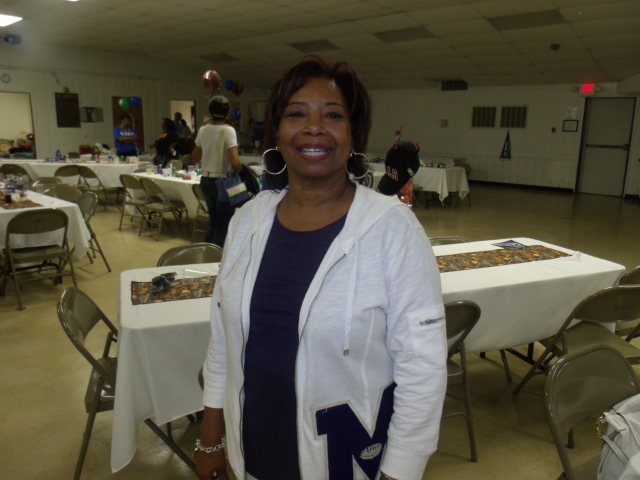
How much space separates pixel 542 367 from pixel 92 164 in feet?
25.8

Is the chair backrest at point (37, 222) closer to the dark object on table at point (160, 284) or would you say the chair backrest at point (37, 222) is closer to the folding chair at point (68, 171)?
the dark object on table at point (160, 284)

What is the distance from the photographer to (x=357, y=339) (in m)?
1.02

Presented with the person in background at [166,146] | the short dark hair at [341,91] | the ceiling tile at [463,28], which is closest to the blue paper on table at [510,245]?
the short dark hair at [341,91]

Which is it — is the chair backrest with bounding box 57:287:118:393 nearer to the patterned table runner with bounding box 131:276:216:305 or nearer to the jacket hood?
the patterned table runner with bounding box 131:276:216:305

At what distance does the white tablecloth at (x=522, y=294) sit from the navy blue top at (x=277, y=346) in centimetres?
143

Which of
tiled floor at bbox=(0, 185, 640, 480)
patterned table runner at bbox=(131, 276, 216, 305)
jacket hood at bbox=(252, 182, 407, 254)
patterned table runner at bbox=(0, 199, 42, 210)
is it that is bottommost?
tiled floor at bbox=(0, 185, 640, 480)

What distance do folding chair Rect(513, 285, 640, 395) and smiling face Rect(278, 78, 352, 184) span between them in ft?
6.09

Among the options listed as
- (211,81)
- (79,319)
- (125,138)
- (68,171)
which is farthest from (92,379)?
(125,138)

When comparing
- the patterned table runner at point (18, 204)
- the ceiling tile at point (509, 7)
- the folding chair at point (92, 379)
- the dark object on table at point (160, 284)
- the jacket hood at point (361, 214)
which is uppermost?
the ceiling tile at point (509, 7)

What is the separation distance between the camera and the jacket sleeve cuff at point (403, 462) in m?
1.03

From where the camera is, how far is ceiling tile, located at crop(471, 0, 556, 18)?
286 inches

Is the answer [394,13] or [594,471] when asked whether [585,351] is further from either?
[394,13]

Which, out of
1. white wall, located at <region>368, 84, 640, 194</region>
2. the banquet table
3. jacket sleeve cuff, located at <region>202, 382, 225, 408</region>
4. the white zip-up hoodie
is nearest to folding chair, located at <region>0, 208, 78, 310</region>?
jacket sleeve cuff, located at <region>202, 382, 225, 408</region>

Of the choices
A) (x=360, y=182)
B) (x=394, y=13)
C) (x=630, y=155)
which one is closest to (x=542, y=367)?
(x=360, y=182)
